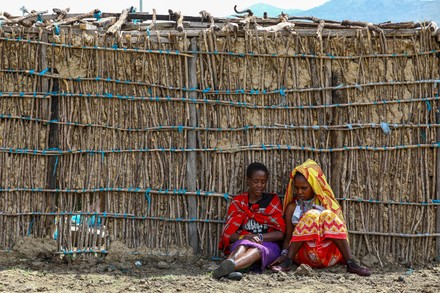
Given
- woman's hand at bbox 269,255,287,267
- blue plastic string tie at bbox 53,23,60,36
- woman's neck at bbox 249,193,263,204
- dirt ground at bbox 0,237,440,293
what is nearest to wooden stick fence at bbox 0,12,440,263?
blue plastic string tie at bbox 53,23,60,36

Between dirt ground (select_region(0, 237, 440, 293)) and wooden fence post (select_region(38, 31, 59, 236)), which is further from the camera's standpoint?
wooden fence post (select_region(38, 31, 59, 236))

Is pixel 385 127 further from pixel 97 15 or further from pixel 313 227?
pixel 97 15

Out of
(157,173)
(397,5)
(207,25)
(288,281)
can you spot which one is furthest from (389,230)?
(397,5)

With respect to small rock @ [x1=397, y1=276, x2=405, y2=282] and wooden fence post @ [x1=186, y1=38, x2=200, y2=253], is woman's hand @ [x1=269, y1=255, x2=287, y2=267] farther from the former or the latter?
small rock @ [x1=397, y1=276, x2=405, y2=282]

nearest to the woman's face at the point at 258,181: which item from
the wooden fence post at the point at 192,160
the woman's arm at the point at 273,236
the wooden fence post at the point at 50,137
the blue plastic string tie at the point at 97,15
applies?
the woman's arm at the point at 273,236

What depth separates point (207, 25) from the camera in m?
6.16

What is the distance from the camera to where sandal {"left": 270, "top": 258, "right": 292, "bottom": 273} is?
509 centimetres

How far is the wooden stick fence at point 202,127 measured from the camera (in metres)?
5.47

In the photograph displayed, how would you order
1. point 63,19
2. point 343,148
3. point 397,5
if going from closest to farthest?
point 343,148 < point 63,19 < point 397,5

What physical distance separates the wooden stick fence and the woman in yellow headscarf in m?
0.30

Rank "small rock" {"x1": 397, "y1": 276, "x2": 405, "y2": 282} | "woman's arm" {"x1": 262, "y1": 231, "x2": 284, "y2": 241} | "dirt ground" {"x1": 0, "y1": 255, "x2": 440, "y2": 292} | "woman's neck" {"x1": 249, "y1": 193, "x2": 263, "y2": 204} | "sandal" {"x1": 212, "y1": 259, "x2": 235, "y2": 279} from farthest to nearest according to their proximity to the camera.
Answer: "woman's neck" {"x1": 249, "y1": 193, "x2": 263, "y2": 204}, "woman's arm" {"x1": 262, "y1": 231, "x2": 284, "y2": 241}, "small rock" {"x1": 397, "y1": 276, "x2": 405, "y2": 282}, "sandal" {"x1": 212, "y1": 259, "x2": 235, "y2": 279}, "dirt ground" {"x1": 0, "y1": 255, "x2": 440, "y2": 292}

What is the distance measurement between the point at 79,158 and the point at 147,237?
991 millimetres

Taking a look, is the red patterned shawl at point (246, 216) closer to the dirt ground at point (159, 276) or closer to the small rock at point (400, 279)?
the dirt ground at point (159, 276)

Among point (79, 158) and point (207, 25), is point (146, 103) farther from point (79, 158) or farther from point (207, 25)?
point (207, 25)
